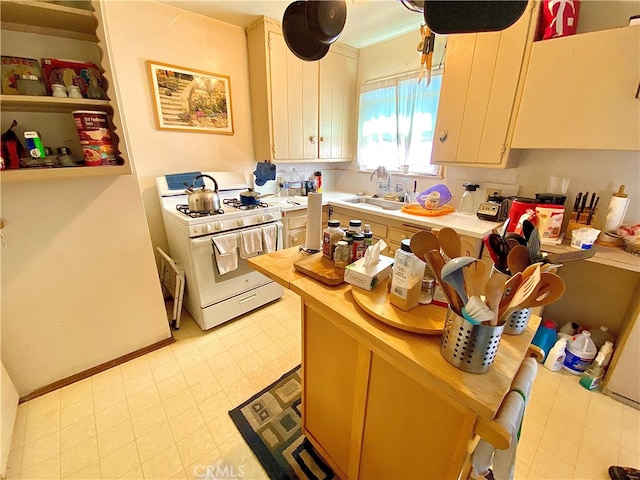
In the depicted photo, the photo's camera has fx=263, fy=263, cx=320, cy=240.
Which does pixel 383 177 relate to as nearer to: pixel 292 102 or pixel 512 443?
pixel 292 102

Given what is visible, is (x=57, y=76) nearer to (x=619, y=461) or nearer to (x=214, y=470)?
(x=214, y=470)

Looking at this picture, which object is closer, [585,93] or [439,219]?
[585,93]

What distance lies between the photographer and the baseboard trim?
161 centimetres

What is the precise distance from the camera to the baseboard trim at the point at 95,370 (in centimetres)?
161

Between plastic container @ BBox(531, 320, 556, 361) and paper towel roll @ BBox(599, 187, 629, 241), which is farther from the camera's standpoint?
plastic container @ BBox(531, 320, 556, 361)

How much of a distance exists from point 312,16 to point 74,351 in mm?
2294

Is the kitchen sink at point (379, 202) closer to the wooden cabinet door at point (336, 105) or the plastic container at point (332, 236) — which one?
the wooden cabinet door at point (336, 105)

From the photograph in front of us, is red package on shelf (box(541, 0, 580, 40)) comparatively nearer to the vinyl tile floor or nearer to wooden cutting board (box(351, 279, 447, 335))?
wooden cutting board (box(351, 279, 447, 335))

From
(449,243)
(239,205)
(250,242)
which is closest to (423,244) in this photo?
(449,243)

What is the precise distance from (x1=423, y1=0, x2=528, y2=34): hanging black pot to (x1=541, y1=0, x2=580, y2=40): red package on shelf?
1556 mm

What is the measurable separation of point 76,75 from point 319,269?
166 centimetres

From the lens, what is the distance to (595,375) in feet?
5.55

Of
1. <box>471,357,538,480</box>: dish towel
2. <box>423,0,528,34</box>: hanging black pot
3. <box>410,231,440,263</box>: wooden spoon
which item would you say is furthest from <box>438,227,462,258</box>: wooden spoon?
<box>423,0,528,34</box>: hanging black pot

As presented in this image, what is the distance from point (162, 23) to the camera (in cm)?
209
